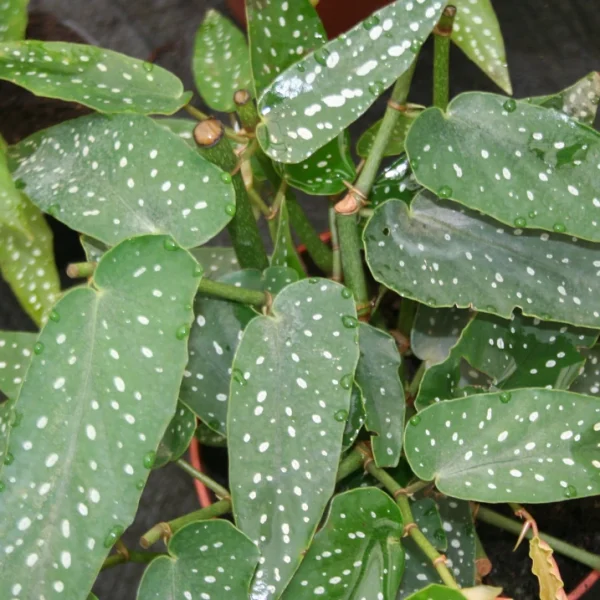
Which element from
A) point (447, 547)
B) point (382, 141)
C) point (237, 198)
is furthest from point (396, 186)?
point (447, 547)

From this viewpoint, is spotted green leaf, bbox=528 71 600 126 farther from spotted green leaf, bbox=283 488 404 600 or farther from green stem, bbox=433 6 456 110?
spotted green leaf, bbox=283 488 404 600

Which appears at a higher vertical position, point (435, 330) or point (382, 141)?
point (382, 141)

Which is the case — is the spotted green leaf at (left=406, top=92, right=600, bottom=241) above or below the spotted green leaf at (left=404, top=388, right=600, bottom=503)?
above

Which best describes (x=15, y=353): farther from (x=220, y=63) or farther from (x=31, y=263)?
(x=220, y=63)

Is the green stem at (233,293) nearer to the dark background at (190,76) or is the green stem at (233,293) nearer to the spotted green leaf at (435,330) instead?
the spotted green leaf at (435,330)

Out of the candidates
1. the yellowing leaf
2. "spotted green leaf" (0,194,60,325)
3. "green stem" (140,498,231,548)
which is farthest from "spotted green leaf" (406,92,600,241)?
"spotted green leaf" (0,194,60,325)

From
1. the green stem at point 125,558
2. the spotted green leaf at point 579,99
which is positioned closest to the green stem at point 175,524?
the green stem at point 125,558
